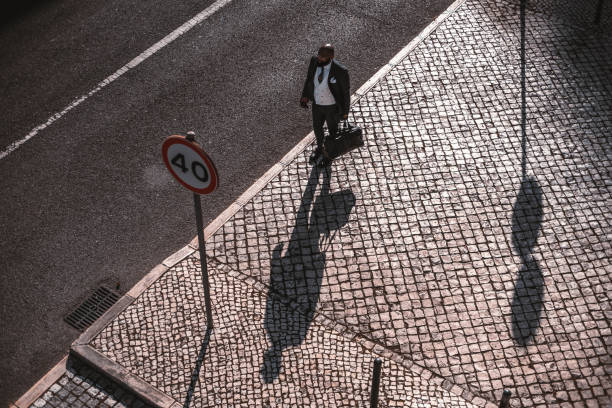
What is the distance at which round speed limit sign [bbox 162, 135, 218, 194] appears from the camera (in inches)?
232

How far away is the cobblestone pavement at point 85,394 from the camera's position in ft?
22.5

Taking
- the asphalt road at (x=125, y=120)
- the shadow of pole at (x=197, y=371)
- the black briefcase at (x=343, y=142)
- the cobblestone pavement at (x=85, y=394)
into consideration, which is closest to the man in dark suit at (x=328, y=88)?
the black briefcase at (x=343, y=142)

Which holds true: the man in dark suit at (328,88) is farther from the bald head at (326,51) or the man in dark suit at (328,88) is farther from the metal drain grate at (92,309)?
the metal drain grate at (92,309)

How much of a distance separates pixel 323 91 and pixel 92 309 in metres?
3.83

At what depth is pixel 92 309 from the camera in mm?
7812

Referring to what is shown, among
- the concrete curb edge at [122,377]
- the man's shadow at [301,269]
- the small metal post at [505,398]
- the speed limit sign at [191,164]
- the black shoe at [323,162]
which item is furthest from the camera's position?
the black shoe at [323,162]

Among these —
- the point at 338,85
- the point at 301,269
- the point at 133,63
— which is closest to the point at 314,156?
the point at 338,85

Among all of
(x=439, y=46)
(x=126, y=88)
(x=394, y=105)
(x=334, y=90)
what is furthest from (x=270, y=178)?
(x=439, y=46)

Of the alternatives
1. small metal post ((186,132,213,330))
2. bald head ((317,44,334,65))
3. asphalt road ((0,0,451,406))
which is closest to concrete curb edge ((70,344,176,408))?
asphalt road ((0,0,451,406))

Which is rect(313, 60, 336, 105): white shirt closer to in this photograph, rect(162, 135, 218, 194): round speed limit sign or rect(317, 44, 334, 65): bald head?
rect(317, 44, 334, 65): bald head

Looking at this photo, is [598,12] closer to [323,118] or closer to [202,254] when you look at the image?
[323,118]

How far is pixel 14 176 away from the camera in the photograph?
9.24 m

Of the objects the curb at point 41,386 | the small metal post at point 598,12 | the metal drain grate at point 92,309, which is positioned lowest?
the curb at point 41,386

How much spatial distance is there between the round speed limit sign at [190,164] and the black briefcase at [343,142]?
2.91 metres
